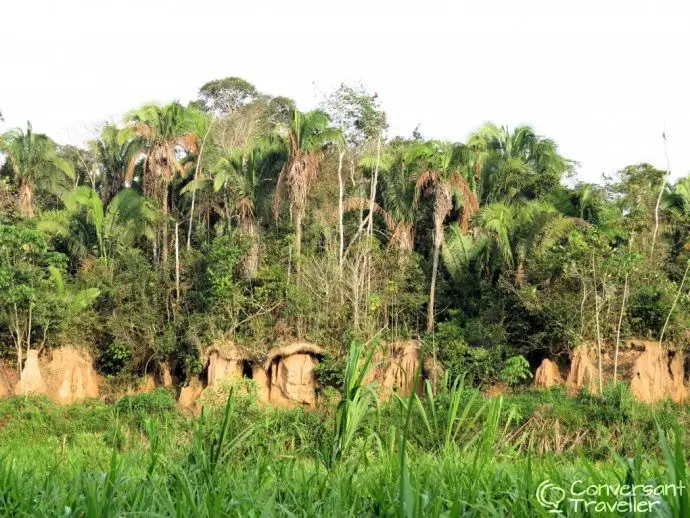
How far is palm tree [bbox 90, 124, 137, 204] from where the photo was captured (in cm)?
2500

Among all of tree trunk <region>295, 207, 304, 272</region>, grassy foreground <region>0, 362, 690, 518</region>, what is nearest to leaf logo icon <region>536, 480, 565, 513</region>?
grassy foreground <region>0, 362, 690, 518</region>

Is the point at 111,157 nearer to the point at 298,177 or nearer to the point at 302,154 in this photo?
the point at 302,154

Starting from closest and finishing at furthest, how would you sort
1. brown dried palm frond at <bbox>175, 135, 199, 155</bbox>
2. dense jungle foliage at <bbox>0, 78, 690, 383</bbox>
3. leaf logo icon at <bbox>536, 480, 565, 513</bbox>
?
leaf logo icon at <bbox>536, 480, 565, 513</bbox> → dense jungle foliage at <bbox>0, 78, 690, 383</bbox> → brown dried palm frond at <bbox>175, 135, 199, 155</bbox>

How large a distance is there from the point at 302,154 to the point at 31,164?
8672mm

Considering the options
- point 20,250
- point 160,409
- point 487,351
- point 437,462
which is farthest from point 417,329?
point 437,462

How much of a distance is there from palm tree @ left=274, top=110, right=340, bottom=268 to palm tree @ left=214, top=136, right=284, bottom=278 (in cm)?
104

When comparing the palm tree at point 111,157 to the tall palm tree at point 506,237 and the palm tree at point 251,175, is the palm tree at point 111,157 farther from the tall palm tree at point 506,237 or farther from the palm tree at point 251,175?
the tall palm tree at point 506,237

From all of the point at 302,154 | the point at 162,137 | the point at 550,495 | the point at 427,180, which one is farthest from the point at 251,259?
the point at 550,495

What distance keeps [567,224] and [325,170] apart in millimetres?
6997

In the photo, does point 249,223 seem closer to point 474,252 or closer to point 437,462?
point 474,252

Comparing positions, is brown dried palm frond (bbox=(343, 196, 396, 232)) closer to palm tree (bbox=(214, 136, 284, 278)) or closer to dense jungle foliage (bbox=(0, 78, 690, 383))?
dense jungle foliage (bbox=(0, 78, 690, 383))

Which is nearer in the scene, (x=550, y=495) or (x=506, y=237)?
(x=550, y=495)

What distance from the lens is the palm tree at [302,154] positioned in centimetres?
2021

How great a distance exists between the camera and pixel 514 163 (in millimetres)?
21531
